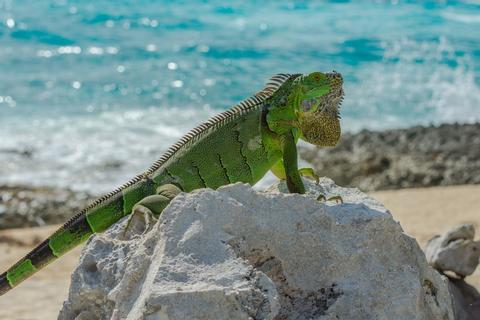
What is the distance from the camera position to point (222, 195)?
3496 mm

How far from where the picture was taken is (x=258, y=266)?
3488mm

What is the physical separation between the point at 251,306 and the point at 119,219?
166cm

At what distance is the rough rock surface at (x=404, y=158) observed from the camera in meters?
13.7

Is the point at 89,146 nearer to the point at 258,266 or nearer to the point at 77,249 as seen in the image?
the point at 77,249

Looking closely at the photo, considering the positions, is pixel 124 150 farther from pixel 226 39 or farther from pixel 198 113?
pixel 226 39

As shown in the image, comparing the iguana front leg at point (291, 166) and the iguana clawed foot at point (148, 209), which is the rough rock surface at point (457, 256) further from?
the iguana clawed foot at point (148, 209)

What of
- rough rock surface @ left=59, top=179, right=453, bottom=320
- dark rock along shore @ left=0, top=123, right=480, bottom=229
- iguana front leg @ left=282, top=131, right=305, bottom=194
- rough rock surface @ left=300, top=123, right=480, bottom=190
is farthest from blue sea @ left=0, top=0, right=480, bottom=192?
rough rock surface @ left=59, top=179, right=453, bottom=320

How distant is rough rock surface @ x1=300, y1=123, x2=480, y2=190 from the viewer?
539 inches

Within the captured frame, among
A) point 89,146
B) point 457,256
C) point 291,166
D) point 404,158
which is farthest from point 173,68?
point 291,166

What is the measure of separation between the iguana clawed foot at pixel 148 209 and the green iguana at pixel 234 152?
0.12 ft

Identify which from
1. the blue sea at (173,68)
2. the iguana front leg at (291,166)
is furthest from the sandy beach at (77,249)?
the blue sea at (173,68)

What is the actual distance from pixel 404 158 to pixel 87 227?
1098 cm

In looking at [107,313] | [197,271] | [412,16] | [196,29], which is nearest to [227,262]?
[197,271]

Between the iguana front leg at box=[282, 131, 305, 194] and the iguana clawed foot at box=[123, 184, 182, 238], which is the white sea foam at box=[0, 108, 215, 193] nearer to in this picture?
the iguana front leg at box=[282, 131, 305, 194]
